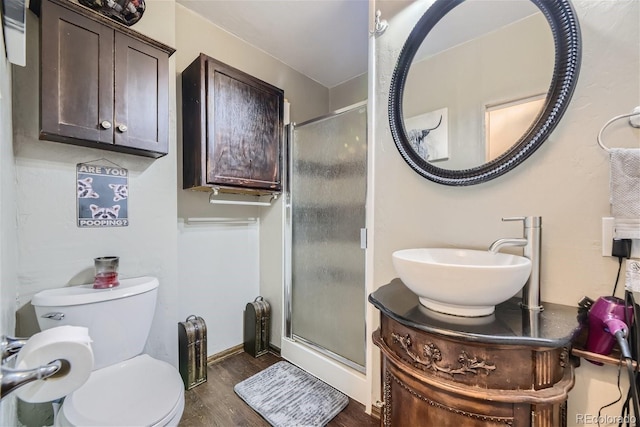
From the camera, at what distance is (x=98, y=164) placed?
1.46 m

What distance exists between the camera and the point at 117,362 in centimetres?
130

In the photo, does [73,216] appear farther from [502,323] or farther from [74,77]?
[502,323]

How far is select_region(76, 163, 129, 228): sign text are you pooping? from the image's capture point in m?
1.42

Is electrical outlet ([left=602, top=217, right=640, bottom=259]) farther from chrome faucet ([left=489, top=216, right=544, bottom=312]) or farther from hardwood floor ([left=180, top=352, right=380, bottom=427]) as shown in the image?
hardwood floor ([left=180, top=352, right=380, bottom=427])

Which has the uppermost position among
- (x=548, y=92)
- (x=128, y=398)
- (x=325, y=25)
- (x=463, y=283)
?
(x=325, y=25)

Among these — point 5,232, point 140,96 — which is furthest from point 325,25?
point 5,232

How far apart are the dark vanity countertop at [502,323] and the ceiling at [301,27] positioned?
75.6 inches

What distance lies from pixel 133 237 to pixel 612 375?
220 centimetres

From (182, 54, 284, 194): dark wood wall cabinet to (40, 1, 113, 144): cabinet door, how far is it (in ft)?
1.49

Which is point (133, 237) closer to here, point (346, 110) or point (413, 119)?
point (346, 110)

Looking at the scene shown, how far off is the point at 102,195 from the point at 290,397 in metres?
1.62

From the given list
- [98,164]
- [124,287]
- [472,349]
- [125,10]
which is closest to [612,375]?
[472,349]

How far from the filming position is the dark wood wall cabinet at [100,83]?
3.95 feet

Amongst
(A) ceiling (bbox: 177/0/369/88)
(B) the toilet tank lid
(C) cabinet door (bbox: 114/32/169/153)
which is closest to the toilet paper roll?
(B) the toilet tank lid
